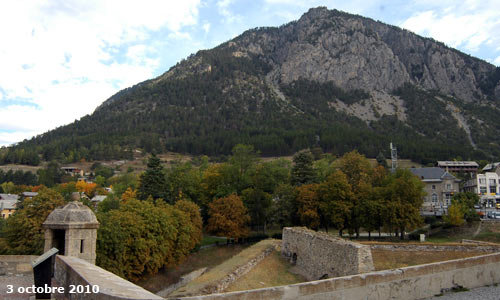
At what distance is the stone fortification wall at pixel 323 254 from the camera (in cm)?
1888

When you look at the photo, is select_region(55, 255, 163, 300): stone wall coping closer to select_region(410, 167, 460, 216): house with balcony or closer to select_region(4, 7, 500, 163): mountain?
select_region(410, 167, 460, 216): house with balcony

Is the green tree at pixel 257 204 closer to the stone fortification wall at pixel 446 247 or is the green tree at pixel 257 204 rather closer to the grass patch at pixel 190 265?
the grass patch at pixel 190 265

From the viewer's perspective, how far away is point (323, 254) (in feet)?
74.4

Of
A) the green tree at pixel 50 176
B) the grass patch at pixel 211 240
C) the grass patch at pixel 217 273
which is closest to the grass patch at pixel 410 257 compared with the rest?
the grass patch at pixel 217 273

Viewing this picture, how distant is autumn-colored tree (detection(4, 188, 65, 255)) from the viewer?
78.7 ft

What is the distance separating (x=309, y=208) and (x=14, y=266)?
31689 mm

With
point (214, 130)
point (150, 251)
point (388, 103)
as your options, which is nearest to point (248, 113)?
point (214, 130)

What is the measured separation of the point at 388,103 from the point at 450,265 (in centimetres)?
19913

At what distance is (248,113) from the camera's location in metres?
173

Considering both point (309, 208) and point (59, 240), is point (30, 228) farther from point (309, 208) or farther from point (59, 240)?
point (309, 208)

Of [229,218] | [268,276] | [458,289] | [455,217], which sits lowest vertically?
[268,276]

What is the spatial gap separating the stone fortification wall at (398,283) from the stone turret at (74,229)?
679 centimetres

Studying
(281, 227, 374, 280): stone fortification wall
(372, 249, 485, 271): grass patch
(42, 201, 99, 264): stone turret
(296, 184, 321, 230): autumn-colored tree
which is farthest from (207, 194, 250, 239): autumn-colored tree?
(42, 201, 99, 264): stone turret

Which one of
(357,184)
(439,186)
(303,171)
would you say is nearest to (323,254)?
(357,184)
